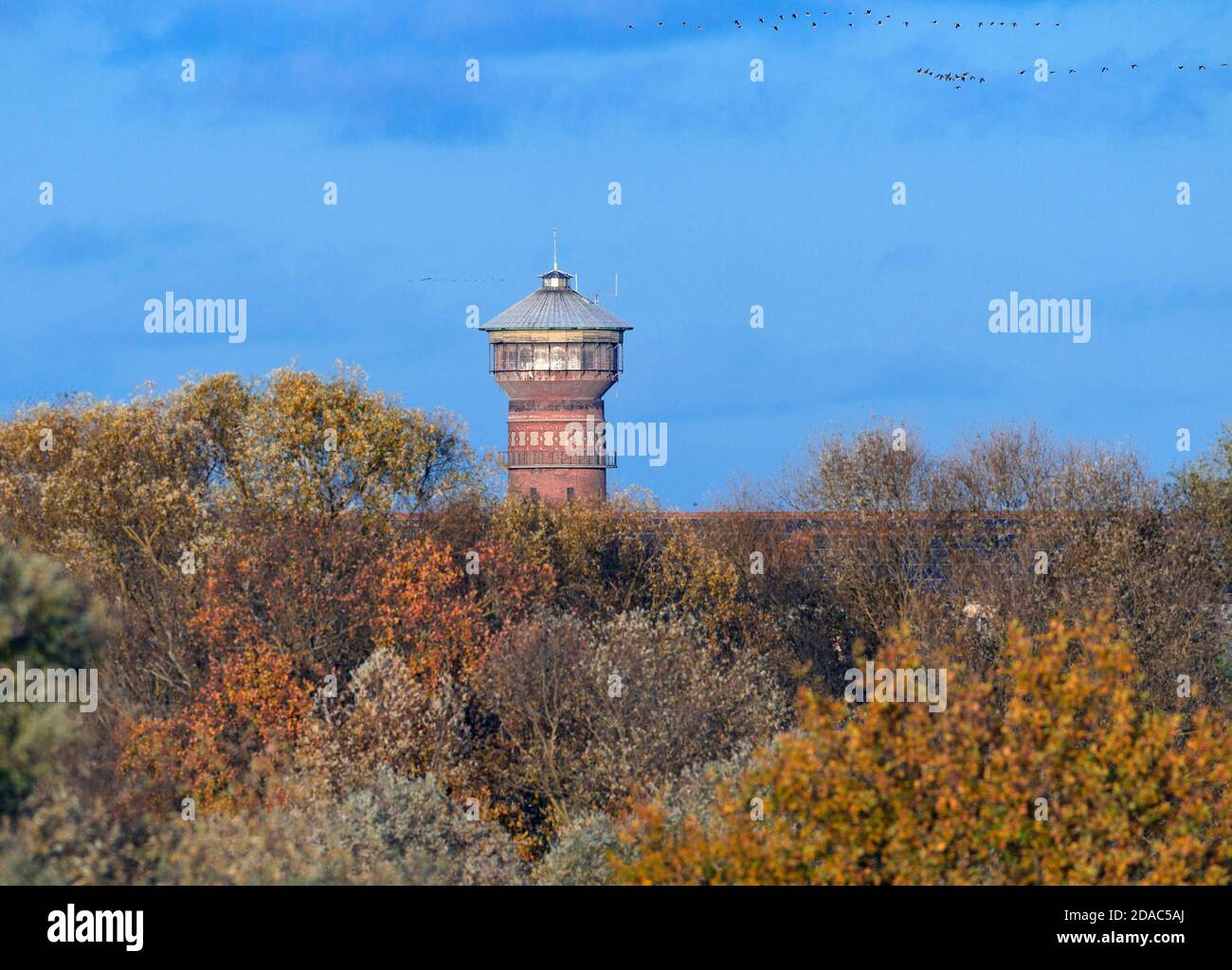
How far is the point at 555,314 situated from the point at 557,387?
4.78 metres

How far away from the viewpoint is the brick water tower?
10300 centimetres

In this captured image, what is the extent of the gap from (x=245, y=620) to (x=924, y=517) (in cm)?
2432

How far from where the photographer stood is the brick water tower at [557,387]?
103000 millimetres

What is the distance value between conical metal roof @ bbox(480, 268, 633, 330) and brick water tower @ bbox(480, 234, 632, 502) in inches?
2.2

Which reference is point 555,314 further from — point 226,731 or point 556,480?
point 226,731

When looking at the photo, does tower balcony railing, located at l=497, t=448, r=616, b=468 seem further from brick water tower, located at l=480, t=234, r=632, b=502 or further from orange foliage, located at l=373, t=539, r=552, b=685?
orange foliage, located at l=373, t=539, r=552, b=685

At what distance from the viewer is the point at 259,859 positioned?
19688mm

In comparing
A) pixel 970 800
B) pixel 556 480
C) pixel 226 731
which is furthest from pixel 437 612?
pixel 556 480

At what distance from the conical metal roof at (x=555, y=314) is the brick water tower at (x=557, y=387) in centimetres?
6

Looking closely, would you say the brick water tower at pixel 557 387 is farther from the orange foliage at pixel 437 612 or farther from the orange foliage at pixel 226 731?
the orange foliage at pixel 226 731

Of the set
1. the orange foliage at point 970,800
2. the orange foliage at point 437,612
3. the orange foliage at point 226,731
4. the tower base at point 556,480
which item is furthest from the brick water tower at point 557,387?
the orange foliage at point 970,800
